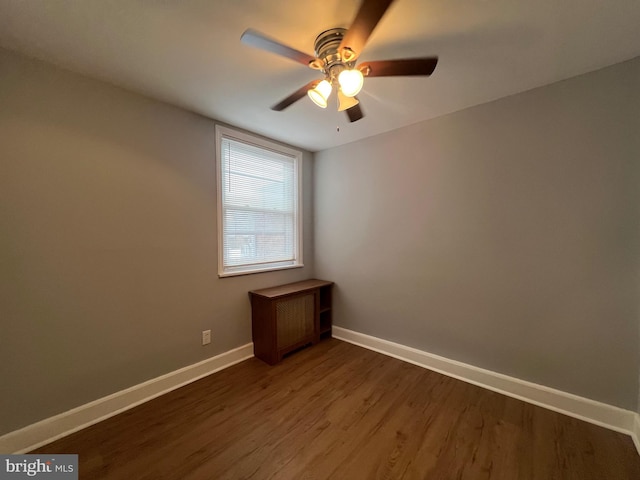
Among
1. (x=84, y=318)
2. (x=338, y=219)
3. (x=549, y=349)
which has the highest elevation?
(x=338, y=219)

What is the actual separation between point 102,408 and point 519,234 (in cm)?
332

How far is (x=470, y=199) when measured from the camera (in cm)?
218

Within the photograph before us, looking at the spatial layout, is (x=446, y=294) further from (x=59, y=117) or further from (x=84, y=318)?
(x=59, y=117)

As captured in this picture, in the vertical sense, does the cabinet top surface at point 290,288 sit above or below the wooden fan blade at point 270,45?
below

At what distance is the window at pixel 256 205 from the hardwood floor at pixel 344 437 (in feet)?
3.87

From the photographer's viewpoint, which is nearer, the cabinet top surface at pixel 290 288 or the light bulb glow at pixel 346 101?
the light bulb glow at pixel 346 101

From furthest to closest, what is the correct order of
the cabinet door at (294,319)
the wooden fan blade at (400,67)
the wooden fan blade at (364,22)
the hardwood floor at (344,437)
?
the cabinet door at (294,319) → the hardwood floor at (344,437) → the wooden fan blade at (400,67) → the wooden fan blade at (364,22)

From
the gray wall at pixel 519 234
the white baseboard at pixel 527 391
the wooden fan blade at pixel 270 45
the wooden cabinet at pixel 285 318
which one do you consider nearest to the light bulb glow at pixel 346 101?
the wooden fan blade at pixel 270 45

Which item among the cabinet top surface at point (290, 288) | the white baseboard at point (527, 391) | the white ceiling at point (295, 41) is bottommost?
the white baseboard at point (527, 391)

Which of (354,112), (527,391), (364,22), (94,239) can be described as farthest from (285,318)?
(364,22)

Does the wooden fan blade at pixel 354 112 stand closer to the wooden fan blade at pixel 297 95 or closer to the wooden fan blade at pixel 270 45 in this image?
the wooden fan blade at pixel 297 95

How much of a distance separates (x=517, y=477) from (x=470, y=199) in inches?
72.3

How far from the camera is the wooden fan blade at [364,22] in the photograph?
0.95 meters

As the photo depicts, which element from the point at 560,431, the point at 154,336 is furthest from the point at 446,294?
the point at 154,336
